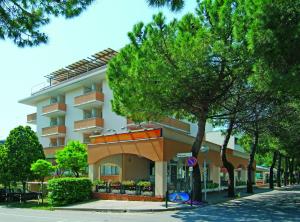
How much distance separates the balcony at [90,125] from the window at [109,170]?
723 centimetres

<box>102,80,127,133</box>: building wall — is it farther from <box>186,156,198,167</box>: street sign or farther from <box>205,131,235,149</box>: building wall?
<box>205,131,235,149</box>: building wall

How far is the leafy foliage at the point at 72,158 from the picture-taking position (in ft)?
111

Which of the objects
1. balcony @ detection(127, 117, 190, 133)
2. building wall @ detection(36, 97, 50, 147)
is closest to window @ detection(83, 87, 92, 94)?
building wall @ detection(36, 97, 50, 147)

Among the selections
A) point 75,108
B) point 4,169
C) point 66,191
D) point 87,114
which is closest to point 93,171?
point 66,191

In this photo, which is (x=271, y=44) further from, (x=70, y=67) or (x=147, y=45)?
(x=70, y=67)

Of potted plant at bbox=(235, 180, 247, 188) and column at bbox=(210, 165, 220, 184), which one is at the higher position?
column at bbox=(210, 165, 220, 184)

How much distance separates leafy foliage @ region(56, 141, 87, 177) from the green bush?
411 centimetres

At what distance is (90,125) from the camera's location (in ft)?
150

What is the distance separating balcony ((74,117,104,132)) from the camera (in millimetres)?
45281

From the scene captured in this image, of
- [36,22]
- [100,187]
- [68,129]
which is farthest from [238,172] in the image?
[36,22]

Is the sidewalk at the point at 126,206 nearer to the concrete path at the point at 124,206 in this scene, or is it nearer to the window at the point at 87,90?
the concrete path at the point at 124,206

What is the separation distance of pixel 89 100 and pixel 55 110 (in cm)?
696

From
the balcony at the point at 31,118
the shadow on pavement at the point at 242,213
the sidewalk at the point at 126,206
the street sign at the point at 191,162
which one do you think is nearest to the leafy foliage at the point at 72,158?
the sidewalk at the point at 126,206

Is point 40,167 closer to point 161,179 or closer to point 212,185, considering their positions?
point 161,179
